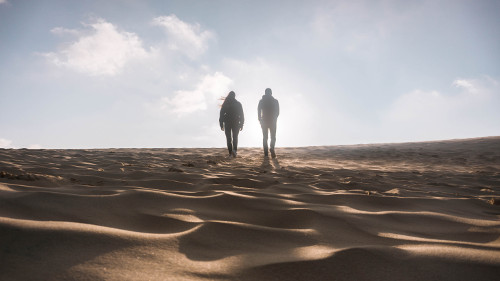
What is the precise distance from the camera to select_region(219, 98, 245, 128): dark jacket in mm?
7797

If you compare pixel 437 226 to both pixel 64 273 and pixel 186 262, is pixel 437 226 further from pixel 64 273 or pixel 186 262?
pixel 64 273

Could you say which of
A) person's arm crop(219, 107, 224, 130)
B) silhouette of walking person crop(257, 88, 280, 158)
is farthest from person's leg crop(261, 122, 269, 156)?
person's arm crop(219, 107, 224, 130)

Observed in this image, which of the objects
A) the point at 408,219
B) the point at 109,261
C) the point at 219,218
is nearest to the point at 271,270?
the point at 109,261

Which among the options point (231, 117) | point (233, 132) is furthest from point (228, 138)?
point (231, 117)

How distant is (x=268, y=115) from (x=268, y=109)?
0.16 metres

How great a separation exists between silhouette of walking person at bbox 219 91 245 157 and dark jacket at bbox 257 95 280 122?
0.59m

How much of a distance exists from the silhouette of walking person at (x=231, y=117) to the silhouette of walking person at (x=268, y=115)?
615 mm

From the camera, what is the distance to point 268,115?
7.64 metres

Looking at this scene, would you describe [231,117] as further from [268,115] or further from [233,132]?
[268,115]

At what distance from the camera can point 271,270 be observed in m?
0.88

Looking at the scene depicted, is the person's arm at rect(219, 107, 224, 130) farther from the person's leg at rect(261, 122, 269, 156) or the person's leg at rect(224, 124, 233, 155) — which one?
the person's leg at rect(261, 122, 269, 156)

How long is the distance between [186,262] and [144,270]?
0.44 feet

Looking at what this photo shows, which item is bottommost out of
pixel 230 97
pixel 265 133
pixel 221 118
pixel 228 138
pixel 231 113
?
pixel 228 138

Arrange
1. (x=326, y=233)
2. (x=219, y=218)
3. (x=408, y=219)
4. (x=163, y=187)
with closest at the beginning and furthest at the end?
(x=326, y=233)
(x=219, y=218)
(x=408, y=219)
(x=163, y=187)
